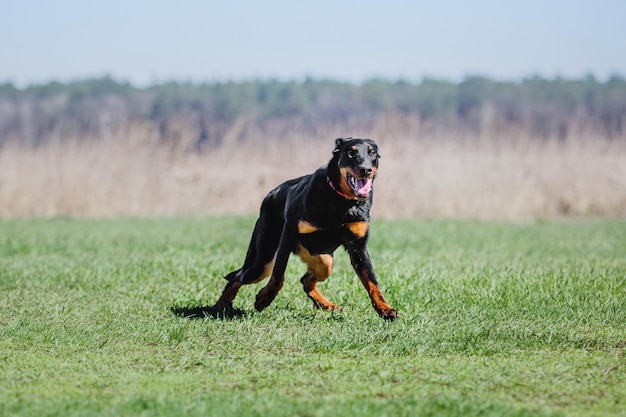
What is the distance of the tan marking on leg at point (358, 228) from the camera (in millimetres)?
6121

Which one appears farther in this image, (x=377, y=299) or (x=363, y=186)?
(x=377, y=299)

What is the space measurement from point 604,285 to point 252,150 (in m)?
12.3

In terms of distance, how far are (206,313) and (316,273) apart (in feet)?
3.04

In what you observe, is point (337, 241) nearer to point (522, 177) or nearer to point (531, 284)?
point (531, 284)

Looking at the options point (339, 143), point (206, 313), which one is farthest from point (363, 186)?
point (206, 313)

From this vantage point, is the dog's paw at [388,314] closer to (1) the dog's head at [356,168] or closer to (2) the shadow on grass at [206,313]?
(1) the dog's head at [356,168]

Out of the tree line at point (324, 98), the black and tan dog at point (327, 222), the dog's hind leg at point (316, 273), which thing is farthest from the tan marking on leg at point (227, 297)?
the tree line at point (324, 98)

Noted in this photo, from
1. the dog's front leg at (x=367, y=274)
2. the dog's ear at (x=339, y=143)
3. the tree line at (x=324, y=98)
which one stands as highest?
the tree line at (x=324, y=98)

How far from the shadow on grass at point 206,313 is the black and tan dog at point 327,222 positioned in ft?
0.98

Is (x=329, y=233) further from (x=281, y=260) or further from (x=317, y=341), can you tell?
(x=317, y=341)

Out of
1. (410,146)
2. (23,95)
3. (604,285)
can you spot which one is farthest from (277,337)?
(23,95)

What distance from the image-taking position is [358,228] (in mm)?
6133

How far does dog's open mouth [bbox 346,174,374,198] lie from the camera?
5969mm

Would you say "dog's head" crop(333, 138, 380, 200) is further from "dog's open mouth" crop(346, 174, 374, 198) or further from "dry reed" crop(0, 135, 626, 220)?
"dry reed" crop(0, 135, 626, 220)
